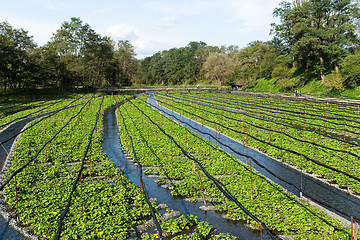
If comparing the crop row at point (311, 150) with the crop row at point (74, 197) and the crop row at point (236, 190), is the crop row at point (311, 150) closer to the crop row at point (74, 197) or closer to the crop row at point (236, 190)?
the crop row at point (236, 190)

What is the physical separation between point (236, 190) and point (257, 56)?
238 ft

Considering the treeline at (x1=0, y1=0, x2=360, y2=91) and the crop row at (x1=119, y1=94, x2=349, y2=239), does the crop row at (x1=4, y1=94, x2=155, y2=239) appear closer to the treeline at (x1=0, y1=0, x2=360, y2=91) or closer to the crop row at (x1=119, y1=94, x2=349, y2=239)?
the crop row at (x1=119, y1=94, x2=349, y2=239)

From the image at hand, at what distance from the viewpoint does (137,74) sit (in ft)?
395

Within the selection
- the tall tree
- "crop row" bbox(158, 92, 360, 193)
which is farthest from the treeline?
"crop row" bbox(158, 92, 360, 193)

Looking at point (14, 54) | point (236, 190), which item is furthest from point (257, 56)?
point (236, 190)

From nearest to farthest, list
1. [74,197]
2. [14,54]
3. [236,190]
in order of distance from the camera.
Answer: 1. [74,197]
2. [236,190]
3. [14,54]

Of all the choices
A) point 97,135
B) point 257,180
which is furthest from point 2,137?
point 257,180

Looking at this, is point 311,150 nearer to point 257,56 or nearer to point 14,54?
point 14,54

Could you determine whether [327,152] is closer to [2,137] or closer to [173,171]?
[173,171]

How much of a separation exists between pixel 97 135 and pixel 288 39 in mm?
59132

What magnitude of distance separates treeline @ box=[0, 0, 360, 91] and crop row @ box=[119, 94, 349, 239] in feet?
127

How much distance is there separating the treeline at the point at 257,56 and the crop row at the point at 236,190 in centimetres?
3867

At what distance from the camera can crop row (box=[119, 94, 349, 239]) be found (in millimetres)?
9297

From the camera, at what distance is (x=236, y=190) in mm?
11984
